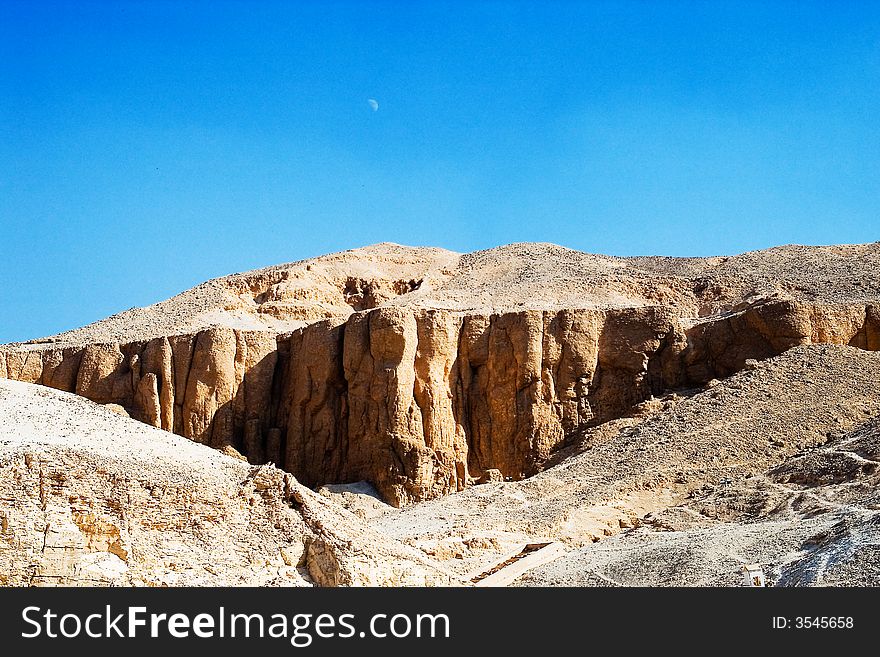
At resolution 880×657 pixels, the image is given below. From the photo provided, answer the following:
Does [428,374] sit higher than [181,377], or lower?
lower

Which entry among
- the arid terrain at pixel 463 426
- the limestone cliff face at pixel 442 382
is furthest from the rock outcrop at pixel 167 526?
the limestone cliff face at pixel 442 382

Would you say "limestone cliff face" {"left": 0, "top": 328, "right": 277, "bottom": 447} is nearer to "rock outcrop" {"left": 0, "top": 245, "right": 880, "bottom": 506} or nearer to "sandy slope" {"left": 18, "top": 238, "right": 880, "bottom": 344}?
"rock outcrop" {"left": 0, "top": 245, "right": 880, "bottom": 506}

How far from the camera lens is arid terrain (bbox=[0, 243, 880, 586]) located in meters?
31.1

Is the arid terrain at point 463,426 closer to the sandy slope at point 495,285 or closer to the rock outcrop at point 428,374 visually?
the rock outcrop at point 428,374

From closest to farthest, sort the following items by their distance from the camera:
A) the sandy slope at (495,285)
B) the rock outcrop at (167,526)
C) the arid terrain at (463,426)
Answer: the rock outcrop at (167,526), the arid terrain at (463,426), the sandy slope at (495,285)

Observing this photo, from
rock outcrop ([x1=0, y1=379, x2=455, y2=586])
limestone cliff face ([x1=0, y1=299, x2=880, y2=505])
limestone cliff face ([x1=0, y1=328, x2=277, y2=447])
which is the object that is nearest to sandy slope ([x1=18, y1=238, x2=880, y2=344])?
limestone cliff face ([x1=0, y1=328, x2=277, y2=447])

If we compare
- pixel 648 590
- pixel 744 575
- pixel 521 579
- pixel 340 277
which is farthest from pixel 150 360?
pixel 648 590

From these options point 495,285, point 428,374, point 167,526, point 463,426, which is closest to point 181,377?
point 428,374

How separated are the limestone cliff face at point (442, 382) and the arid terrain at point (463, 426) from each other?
98mm

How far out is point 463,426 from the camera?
56125 millimetres

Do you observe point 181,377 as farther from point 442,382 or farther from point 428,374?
point 442,382

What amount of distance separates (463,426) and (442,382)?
192 centimetres

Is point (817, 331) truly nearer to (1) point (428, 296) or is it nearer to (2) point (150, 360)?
(1) point (428, 296)

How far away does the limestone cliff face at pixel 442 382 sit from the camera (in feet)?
179
